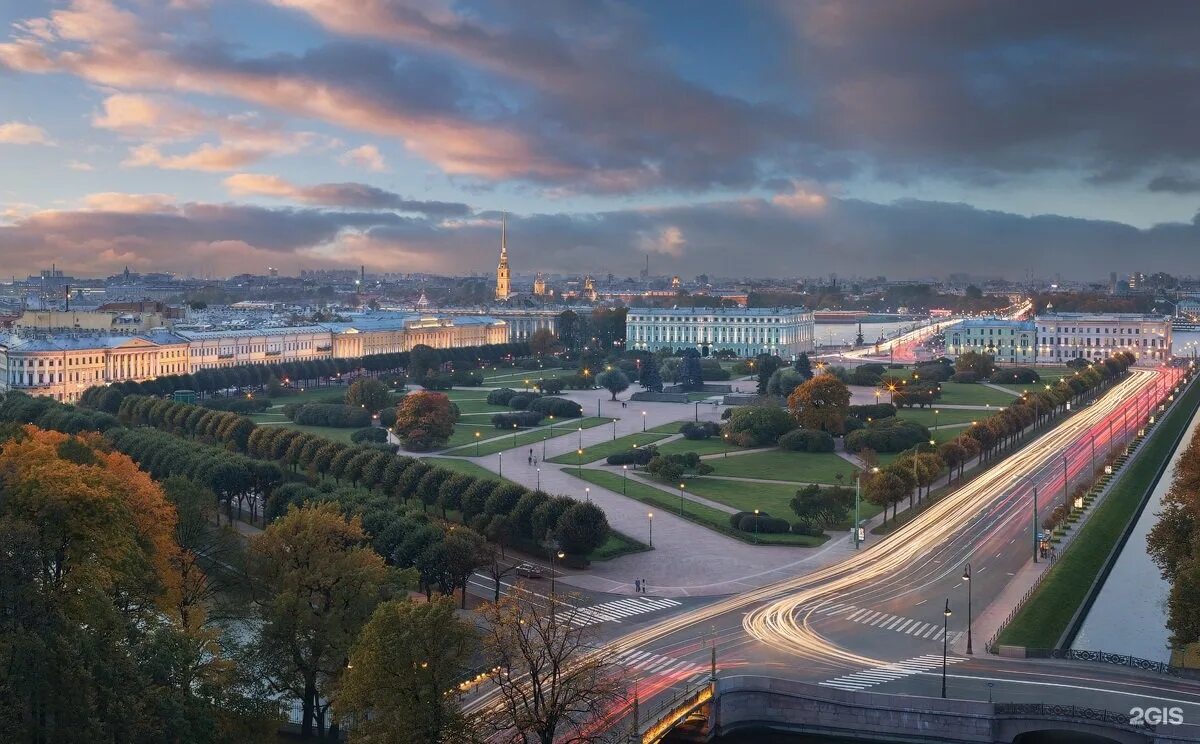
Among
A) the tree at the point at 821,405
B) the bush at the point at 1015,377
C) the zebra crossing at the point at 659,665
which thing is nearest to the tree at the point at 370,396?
the tree at the point at 821,405

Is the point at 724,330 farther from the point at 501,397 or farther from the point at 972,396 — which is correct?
the point at 501,397

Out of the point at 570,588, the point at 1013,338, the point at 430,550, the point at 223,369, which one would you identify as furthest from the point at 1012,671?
the point at 1013,338

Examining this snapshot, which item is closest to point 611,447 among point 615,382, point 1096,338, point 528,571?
point 615,382

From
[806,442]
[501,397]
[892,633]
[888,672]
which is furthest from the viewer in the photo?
[501,397]

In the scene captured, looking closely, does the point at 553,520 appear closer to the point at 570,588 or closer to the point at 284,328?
the point at 570,588

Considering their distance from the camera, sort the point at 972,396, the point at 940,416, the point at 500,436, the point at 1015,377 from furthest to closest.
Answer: the point at 1015,377 < the point at 972,396 < the point at 940,416 < the point at 500,436
